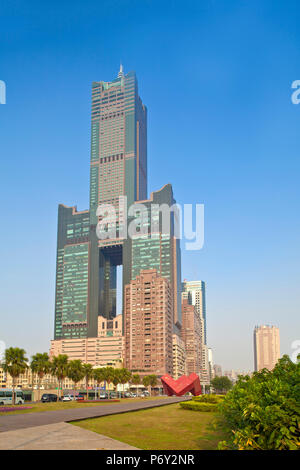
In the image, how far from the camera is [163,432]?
22859 millimetres

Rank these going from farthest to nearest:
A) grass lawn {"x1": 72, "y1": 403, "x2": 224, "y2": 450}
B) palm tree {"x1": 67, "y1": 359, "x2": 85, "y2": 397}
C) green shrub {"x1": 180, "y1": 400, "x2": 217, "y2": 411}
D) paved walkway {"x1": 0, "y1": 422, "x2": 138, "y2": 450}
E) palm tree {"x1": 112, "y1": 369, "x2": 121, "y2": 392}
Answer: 1. palm tree {"x1": 112, "y1": 369, "x2": 121, "y2": 392}
2. palm tree {"x1": 67, "y1": 359, "x2": 85, "y2": 397}
3. green shrub {"x1": 180, "y1": 400, "x2": 217, "y2": 411}
4. grass lawn {"x1": 72, "y1": 403, "x2": 224, "y2": 450}
5. paved walkway {"x1": 0, "y1": 422, "x2": 138, "y2": 450}

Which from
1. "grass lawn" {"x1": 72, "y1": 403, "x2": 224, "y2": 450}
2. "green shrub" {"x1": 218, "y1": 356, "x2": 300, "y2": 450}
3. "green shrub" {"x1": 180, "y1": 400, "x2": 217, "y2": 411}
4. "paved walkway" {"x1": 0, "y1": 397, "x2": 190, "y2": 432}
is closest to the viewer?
"green shrub" {"x1": 218, "y1": 356, "x2": 300, "y2": 450}

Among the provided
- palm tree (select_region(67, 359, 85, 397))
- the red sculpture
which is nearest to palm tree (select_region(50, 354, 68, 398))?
palm tree (select_region(67, 359, 85, 397))

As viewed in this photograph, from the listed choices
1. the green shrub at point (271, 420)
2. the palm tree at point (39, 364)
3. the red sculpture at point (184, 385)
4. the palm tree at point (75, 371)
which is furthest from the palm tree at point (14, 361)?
the green shrub at point (271, 420)

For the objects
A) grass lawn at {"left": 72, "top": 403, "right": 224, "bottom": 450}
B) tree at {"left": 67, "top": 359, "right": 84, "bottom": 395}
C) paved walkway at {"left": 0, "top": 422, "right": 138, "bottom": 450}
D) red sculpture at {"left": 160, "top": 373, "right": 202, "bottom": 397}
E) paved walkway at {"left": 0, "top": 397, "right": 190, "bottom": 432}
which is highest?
paved walkway at {"left": 0, "top": 422, "right": 138, "bottom": 450}

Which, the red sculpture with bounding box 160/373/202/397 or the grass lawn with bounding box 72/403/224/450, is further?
the red sculpture with bounding box 160/373/202/397

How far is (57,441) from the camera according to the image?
18344mm

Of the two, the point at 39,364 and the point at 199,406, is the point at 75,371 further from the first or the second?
the point at 199,406

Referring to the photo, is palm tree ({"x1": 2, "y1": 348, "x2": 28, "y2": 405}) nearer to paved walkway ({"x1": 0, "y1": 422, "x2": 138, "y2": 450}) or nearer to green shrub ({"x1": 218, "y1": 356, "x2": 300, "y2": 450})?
paved walkway ({"x1": 0, "y1": 422, "x2": 138, "y2": 450})

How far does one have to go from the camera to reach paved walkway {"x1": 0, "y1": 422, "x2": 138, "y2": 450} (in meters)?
16.9

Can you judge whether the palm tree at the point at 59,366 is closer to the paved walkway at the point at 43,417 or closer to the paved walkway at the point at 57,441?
the paved walkway at the point at 43,417

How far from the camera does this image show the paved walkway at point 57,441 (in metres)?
16.9
